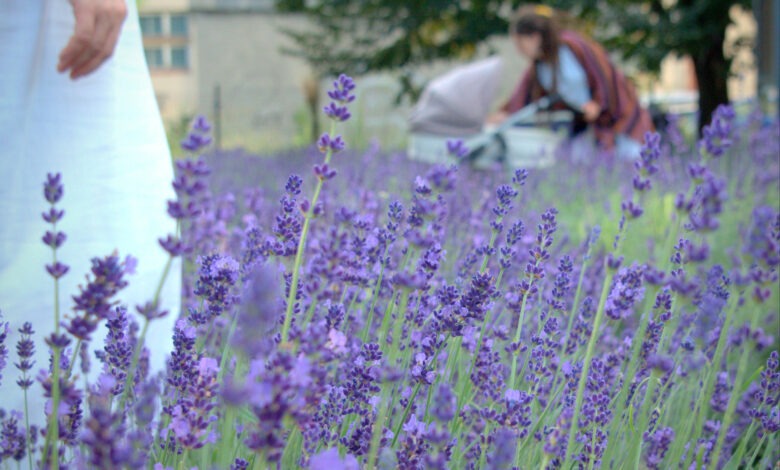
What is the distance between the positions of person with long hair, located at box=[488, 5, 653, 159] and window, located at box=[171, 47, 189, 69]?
67.6 ft

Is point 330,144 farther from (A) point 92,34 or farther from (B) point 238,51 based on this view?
(B) point 238,51

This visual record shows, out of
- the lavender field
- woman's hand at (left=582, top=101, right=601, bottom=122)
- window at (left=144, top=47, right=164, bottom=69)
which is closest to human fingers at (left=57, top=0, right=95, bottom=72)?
the lavender field

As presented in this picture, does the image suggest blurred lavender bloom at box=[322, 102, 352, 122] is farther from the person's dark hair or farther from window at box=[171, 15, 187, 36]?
window at box=[171, 15, 187, 36]

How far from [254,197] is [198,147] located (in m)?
1.85

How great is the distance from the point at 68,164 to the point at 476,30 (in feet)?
33.9

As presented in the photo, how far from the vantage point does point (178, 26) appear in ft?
87.7

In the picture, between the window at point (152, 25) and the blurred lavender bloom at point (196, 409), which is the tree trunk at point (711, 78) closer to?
the blurred lavender bloom at point (196, 409)

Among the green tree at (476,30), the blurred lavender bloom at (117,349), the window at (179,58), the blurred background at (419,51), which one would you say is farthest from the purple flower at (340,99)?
the window at (179,58)

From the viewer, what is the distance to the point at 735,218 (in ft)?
13.2

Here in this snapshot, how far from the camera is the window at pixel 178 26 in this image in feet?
87.4

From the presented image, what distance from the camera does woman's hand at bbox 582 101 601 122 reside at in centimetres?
718

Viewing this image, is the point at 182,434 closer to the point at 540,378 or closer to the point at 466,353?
the point at 540,378

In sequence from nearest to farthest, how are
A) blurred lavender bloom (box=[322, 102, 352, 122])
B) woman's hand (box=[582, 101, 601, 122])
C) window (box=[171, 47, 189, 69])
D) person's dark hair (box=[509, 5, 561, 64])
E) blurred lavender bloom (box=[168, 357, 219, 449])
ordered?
blurred lavender bloom (box=[168, 357, 219, 449]), blurred lavender bloom (box=[322, 102, 352, 122]), person's dark hair (box=[509, 5, 561, 64]), woman's hand (box=[582, 101, 601, 122]), window (box=[171, 47, 189, 69])

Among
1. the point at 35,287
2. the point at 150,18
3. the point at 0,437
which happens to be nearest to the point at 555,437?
the point at 0,437
